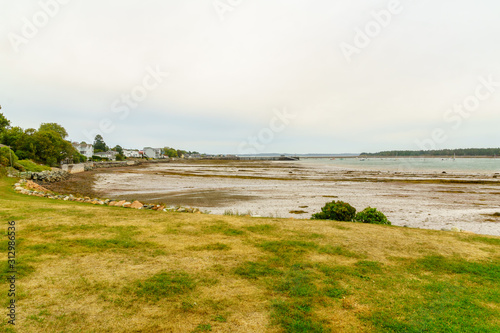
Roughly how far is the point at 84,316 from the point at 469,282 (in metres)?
7.98

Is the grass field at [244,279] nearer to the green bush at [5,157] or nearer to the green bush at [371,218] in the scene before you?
the green bush at [371,218]

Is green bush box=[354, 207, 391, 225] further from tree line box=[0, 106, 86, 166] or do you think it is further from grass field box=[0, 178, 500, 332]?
tree line box=[0, 106, 86, 166]

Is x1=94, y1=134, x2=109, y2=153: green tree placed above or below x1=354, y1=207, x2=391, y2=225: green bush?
above

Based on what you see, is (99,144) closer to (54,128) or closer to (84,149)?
(84,149)

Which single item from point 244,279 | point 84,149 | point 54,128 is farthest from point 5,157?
point 84,149

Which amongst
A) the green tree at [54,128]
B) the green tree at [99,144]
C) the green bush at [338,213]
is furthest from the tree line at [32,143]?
the green tree at [99,144]

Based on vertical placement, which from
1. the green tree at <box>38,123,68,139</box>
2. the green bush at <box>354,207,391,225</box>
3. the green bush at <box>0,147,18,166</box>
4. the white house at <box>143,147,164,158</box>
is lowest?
the green bush at <box>354,207,391,225</box>

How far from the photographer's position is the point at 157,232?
9.13m

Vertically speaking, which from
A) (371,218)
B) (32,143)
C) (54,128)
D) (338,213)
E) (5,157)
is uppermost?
(54,128)

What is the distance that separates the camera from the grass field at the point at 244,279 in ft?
14.5

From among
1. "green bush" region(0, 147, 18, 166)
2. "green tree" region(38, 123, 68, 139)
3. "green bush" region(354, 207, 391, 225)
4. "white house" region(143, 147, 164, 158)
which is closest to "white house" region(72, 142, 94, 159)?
"green tree" region(38, 123, 68, 139)

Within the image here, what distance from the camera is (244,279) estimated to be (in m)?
5.91

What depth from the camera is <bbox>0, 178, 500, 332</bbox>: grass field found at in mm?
4406

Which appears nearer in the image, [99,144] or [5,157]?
[5,157]
